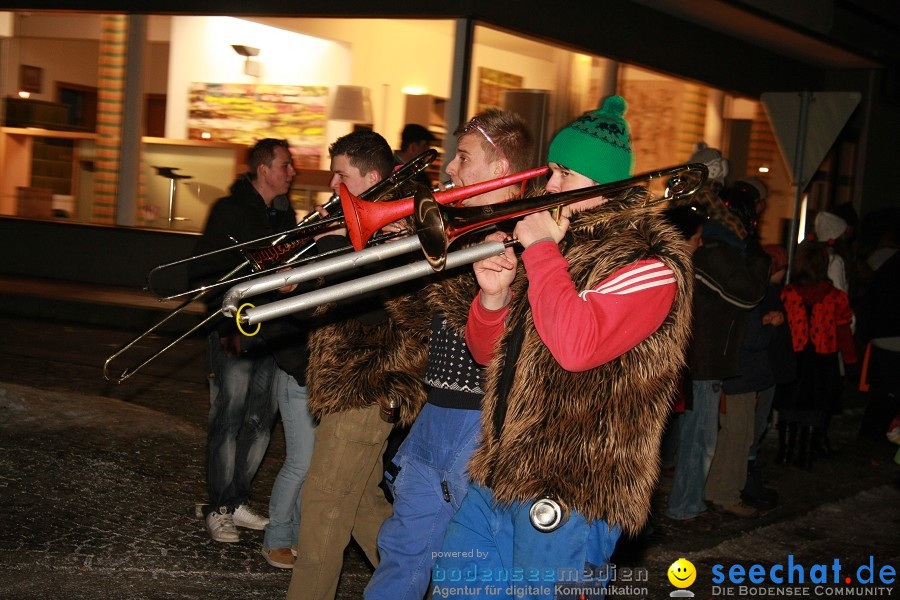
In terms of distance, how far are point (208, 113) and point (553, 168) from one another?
12.2 meters

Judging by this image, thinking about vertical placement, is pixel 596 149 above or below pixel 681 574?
above

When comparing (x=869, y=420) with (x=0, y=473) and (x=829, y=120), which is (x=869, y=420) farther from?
(x=0, y=473)

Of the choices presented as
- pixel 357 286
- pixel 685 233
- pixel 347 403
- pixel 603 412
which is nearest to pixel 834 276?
pixel 685 233

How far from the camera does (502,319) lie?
3.40 metres

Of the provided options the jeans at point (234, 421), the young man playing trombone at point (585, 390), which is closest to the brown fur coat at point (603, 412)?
the young man playing trombone at point (585, 390)

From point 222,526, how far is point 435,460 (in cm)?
224

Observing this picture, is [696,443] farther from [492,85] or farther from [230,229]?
[492,85]

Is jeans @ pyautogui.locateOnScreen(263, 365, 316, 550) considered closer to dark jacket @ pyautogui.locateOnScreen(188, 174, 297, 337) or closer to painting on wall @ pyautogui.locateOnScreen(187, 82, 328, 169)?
dark jacket @ pyautogui.locateOnScreen(188, 174, 297, 337)

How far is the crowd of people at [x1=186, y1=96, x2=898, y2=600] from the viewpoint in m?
2.97

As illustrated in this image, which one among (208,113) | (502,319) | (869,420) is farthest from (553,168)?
(208,113)

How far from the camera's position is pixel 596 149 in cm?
319

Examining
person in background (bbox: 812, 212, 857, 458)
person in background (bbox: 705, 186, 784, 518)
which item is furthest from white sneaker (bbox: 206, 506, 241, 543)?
person in background (bbox: 812, 212, 857, 458)

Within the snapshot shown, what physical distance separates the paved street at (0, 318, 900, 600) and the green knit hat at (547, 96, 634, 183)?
1477 mm

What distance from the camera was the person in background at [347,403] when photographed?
4043 mm
